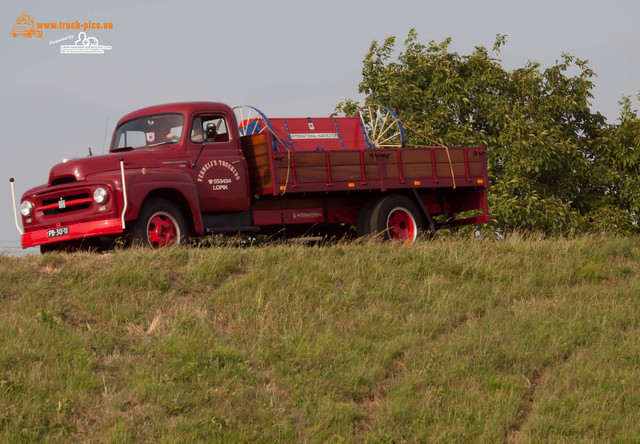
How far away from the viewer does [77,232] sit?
11656 mm

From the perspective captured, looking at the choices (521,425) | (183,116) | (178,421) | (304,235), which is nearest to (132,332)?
(178,421)

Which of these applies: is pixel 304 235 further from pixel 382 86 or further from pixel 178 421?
pixel 382 86

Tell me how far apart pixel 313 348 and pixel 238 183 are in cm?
507

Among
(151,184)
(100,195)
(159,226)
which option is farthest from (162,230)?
(100,195)

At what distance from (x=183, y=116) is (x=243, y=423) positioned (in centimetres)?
677

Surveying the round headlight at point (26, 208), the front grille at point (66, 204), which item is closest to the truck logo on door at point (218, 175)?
the front grille at point (66, 204)

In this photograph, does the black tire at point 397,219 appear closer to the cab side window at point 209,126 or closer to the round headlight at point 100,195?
the cab side window at point 209,126

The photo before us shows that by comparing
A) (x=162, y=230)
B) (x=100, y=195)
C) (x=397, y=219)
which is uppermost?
(x=100, y=195)

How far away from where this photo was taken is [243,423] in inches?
299

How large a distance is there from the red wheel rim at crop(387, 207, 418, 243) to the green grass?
2.82 metres

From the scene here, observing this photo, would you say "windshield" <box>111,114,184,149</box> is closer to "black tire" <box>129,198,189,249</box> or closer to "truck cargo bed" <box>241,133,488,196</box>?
"truck cargo bed" <box>241,133,488,196</box>

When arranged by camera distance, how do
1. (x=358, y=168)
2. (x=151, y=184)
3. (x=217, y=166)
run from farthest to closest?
1. (x=358, y=168)
2. (x=217, y=166)
3. (x=151, y=184)

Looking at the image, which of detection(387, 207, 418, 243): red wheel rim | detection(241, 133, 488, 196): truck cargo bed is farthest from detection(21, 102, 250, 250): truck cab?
detection(387, 207, 418, 243): red wheel rim

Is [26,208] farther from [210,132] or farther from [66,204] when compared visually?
[210,132]
